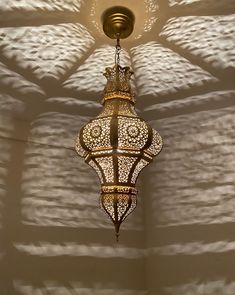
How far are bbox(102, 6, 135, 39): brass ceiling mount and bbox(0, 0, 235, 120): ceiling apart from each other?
0.03 m

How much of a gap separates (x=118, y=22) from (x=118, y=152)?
54 centimetres

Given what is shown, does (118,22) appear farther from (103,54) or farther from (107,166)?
(107,166)

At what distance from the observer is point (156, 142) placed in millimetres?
1560

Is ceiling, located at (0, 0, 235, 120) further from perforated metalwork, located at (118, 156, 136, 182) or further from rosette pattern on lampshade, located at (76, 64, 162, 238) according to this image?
perforated metalwork, located at (118, 156, 136, 182)

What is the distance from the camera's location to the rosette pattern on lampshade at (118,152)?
4.82 feet

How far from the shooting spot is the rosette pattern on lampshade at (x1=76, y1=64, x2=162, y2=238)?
1468 millimetres

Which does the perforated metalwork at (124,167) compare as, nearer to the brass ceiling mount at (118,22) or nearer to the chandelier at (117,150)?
the chandelier at (117,150)

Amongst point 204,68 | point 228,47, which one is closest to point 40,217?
point 204,68

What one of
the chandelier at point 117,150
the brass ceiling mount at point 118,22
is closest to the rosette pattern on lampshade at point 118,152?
the chandelier at point 117,150

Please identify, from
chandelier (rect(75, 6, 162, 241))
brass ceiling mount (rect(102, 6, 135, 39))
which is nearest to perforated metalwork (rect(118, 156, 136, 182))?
chandelier (rect(75, 6, 162, 241))

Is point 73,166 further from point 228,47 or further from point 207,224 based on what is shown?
point 228,47

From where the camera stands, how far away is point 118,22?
5.38ft

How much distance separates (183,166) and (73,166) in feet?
2.28

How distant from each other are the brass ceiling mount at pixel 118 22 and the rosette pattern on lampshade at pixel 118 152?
0.35 meters
